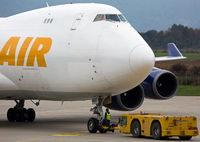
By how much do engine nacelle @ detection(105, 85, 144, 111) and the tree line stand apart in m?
102

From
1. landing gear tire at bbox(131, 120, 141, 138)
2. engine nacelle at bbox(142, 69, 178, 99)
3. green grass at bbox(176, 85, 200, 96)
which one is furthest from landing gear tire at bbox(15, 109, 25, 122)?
green grass at bbox(176, 85, 200, 96)

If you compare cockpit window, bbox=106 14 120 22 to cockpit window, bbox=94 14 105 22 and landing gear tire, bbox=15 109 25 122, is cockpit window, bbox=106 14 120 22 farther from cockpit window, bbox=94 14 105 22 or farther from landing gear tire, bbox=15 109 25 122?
landing gear tire, bbox=15 109 25 122

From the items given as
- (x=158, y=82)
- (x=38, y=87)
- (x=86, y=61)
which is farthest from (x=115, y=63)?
(x=158, y=82)

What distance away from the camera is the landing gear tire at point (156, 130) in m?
19.3

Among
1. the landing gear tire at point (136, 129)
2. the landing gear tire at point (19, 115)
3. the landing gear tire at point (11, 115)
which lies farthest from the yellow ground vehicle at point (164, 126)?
the landing gear tire at point (11, 115)

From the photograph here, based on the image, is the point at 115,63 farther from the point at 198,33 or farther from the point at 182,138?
the point at 198,33

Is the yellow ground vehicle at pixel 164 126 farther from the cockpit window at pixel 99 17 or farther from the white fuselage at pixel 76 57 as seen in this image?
the cockpit window at pixel 99 17

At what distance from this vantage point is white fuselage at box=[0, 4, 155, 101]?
20047 millimetres

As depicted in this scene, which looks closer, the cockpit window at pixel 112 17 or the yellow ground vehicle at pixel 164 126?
the yellow ground vehicle at pixel 164 126

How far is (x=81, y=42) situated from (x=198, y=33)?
11346cm

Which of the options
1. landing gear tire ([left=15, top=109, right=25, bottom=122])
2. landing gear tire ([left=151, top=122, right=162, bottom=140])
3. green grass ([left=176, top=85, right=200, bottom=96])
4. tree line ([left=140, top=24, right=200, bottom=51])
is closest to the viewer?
landing gear tire ([left=151, top=122, right=162, bottom=140])

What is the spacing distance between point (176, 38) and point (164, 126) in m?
113

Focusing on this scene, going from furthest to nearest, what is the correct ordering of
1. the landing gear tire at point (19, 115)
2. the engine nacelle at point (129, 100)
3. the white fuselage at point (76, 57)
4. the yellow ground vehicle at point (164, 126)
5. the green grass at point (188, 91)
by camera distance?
the green grass at point (188, 91) < the landing gear tire at point (19, 115) < the engine nacelle at point (129, 100) < the white fuselage at point (76, 57) < the yellow ground vehicle at point (164, 126)

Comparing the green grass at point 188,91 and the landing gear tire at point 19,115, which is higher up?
the green grass at point 188,91
